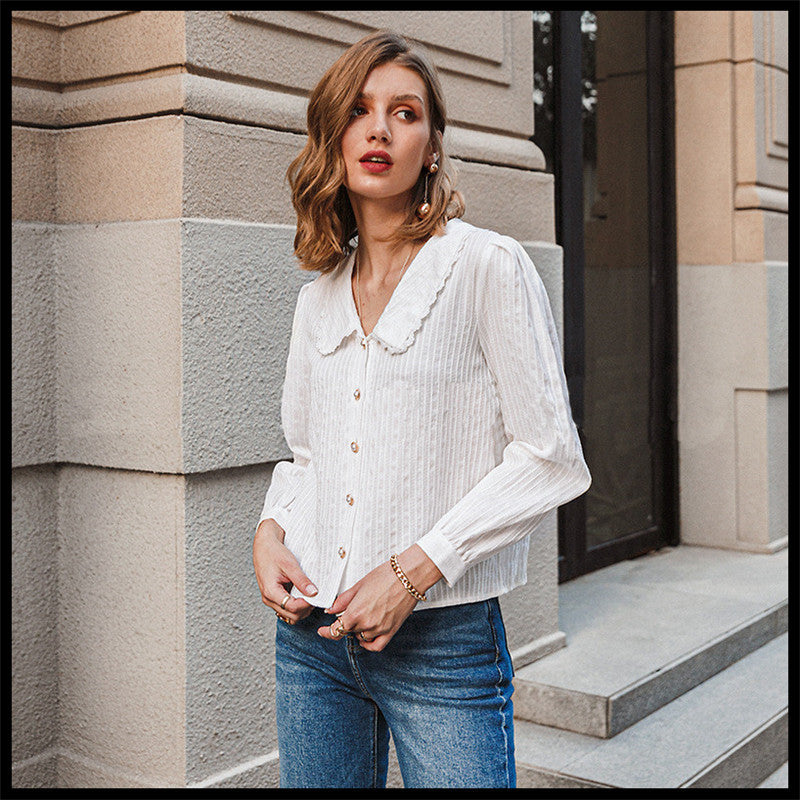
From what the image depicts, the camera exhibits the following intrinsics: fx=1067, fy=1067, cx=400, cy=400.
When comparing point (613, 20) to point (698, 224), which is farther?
point (698, 224)

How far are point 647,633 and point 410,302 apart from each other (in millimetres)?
3114

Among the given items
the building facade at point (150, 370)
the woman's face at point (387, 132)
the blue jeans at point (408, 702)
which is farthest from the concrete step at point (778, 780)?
the woman's face at point (387, 132)

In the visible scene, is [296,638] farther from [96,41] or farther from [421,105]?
[96,41]

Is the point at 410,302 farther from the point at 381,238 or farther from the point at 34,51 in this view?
the point at 34,51

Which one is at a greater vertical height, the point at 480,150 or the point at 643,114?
the point at 643,114

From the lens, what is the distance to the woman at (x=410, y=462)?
6.06ft

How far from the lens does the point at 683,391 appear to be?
6.64 m

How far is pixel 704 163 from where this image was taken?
21.4ft

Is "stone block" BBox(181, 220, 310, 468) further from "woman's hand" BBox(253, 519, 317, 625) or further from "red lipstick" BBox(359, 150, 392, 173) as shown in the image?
"red lipstick" BBox(359, 150, 392, 173)

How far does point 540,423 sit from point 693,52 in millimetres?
5396

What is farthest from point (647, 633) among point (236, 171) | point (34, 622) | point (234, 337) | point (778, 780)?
point (236, 171)

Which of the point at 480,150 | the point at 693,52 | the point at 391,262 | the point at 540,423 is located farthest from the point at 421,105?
the point at 693,52

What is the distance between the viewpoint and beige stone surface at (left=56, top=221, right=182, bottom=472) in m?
2.98

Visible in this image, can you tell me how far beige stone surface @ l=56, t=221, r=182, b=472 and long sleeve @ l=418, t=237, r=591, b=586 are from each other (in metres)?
1.34
